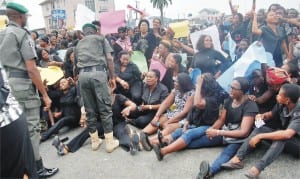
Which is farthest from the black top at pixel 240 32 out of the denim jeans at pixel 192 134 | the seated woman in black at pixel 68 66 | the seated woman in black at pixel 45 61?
the seated woman in black at pixel 45 61

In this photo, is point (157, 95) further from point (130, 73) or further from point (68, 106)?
point (68, 106)

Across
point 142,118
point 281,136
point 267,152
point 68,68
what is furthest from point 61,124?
point 281,136

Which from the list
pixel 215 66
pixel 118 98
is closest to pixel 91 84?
pixel 118 98

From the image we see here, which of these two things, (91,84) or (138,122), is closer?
(91,84)

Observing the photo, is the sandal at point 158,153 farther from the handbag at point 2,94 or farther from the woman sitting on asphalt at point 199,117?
the handbag at point 2,94

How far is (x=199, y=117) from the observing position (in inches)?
164

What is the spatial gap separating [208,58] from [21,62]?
2863 millimetres

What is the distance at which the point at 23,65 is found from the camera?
331 centimetres

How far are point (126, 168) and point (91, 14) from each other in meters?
3.24

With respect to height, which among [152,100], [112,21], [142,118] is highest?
[112,21]

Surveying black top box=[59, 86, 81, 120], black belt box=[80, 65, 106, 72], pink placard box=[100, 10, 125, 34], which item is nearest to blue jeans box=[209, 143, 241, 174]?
black belt box=[80, 65, 106, 72]

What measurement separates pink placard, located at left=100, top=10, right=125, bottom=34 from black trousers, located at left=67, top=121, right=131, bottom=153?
93.5 inches

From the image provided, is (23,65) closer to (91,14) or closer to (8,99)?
(8,99)

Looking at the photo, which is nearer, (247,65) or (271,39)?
(247,65)
